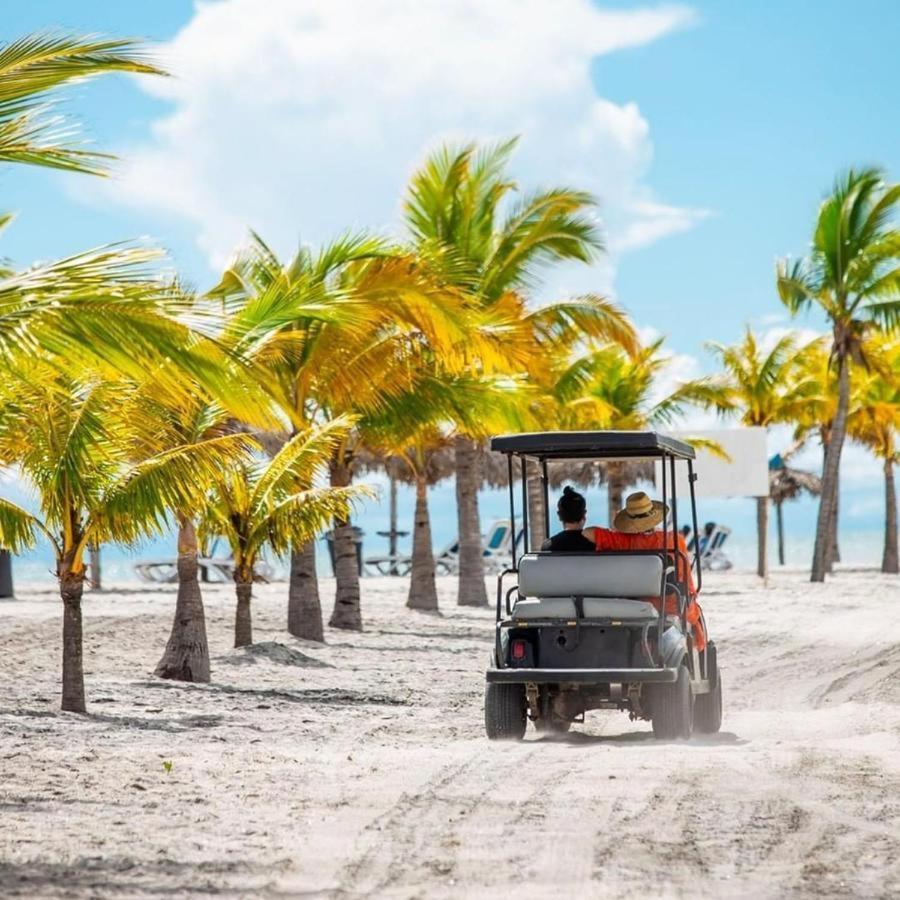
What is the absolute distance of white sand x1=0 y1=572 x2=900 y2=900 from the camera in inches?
217

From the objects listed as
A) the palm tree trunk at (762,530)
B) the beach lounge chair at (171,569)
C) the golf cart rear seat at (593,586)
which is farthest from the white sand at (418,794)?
the palm tree trunk at (762,530)

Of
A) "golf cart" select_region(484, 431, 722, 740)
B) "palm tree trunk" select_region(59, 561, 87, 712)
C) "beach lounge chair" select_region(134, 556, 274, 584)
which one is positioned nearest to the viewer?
"golf cart" select_region(484, 431, 722, 740)

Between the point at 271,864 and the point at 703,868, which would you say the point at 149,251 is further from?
the point at 703,868

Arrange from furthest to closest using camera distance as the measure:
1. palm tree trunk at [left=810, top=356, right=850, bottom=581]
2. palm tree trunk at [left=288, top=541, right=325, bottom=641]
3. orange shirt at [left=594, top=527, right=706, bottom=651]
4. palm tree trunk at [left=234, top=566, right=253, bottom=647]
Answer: palm tree trunk at [left=810, top=356, right=850, bottom=581] → palm tree trunk at [left=288, top=541, right=325, bottom=641] → palm tree trunk at [left=234, top=566, right=253, bottom=647] → orange shirt at [left=594, top=527, right=706, bottom=651]

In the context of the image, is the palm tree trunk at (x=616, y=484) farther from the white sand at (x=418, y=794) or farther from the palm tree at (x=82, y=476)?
the palm tree at (x=82, y=476)

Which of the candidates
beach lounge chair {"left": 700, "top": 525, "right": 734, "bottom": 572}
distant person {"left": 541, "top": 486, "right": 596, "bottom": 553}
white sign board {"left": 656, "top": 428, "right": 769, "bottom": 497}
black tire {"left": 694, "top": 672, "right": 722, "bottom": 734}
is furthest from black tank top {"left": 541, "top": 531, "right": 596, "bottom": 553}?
beach lounge chair {"left": 700, "top": 525, "right": 734, "bottom": 572}

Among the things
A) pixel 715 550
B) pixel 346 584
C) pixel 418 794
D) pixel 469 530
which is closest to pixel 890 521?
pixel 715 550

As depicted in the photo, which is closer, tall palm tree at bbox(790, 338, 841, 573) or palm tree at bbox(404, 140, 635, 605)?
palm tree at bbox(404, 140, 635, 605)

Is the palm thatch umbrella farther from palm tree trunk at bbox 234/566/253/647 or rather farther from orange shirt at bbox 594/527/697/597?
orange shirt at bbox 594/527/697/597

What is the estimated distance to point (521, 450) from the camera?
934cm

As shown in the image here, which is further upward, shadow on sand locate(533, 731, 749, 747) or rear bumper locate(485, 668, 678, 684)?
rear bumper locate(485, 668, 678, 684)

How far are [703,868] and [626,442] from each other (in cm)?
374

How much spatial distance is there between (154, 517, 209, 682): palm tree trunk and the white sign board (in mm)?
20584

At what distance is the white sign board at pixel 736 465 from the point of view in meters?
33.3
